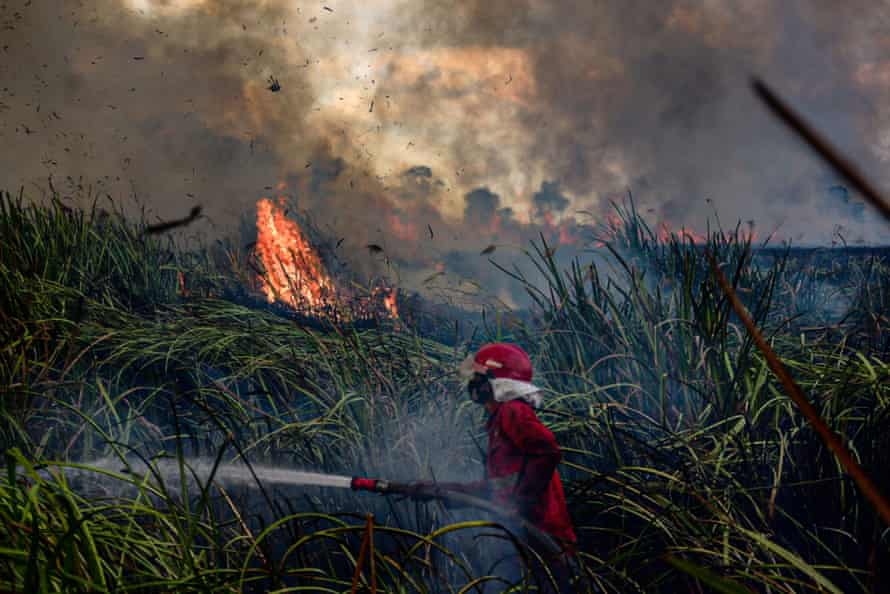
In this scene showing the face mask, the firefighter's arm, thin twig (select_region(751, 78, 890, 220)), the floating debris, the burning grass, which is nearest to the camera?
thin twig (select_region(751, 78, 890, 220))

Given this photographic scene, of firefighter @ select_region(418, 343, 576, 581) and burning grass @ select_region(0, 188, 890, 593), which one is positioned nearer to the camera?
burning grass @ select_region(0, 188, 890, 593)

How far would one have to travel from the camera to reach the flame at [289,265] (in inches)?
164

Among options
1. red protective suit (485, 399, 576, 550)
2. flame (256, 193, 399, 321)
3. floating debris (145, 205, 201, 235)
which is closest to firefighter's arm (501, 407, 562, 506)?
red protective suit (485, 399, 576, 550)

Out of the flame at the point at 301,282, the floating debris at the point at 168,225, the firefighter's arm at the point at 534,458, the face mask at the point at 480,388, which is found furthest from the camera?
the floating debris at the point at 168,225

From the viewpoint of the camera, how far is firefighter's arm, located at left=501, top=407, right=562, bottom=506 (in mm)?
1882

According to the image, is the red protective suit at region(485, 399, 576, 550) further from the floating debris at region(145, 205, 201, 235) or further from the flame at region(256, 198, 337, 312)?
the floating debris at region(145, 205, 201, 235)

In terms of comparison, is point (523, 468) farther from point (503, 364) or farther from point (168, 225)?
point (168, 225)

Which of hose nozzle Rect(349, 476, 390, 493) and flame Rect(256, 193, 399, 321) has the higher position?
flame Rect(256, 193, 399, 321)

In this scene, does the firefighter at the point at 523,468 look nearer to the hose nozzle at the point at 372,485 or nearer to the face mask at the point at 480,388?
the face mask at the point at 480,388

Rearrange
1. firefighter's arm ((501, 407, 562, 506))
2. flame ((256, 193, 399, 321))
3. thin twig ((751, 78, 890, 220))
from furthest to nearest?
flame ((256, 193, 399, 321))
firefighter's arm ((501, 407, 562, 506))
thin twig ((751, 78, 890, 220))

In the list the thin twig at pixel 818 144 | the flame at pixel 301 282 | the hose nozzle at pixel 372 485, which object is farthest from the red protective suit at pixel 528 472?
the flame at pixel 301 282

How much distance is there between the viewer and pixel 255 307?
14.4ft

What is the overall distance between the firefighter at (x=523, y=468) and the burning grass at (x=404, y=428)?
0.11m

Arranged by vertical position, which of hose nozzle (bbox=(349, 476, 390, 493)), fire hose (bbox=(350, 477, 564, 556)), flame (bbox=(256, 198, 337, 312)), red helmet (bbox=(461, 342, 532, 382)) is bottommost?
fire hose (bbox=(350, 477, 564, 556))
